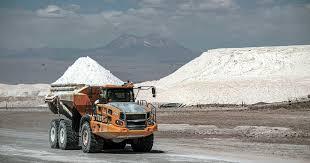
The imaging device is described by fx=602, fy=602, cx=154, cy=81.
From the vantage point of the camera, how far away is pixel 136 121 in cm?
2117

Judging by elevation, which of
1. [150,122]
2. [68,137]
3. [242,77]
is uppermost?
[242,77]

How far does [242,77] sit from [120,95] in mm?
81422

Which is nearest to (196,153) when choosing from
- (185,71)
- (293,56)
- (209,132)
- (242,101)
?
(209,132)

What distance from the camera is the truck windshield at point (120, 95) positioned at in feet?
73.2

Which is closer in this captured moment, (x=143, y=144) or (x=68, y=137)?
(x=143, y=144)

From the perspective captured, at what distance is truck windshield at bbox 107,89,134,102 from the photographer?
22297 millimetres

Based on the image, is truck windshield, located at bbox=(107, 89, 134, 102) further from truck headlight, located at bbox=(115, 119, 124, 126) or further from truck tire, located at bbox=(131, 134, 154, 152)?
truck tire, located at bbox=(131, 134, 154, 152)

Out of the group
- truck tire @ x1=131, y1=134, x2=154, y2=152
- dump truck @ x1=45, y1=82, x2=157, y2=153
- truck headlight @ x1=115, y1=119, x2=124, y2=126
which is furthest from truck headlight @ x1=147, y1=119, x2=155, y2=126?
truck tire @ x1=131, y1=134, x2=154, y2=152

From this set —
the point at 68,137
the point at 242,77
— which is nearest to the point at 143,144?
the point at 68,137

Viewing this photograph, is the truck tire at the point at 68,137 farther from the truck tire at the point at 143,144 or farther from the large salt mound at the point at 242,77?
the large salt mound at the point at 242,77

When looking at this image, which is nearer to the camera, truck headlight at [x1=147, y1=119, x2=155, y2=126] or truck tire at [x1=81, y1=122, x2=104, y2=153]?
truck headlight at [x1=147, y1=119, x2=155, y2=126]

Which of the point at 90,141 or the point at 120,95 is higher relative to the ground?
the point at 120,95

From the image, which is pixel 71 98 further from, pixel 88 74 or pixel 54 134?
pixel 88 74

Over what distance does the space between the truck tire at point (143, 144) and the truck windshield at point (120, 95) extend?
5.15ft
